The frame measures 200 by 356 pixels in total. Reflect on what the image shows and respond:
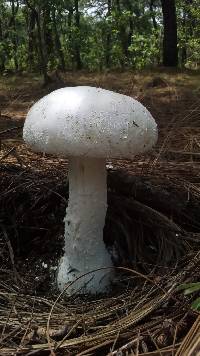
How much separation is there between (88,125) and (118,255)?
0.84 meters

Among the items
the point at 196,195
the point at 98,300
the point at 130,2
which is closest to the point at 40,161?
the point at 196,195

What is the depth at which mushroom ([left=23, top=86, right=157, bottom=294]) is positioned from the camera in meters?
1.66

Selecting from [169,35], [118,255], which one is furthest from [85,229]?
[169,35]

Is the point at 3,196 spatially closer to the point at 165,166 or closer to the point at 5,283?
the point at 5,283

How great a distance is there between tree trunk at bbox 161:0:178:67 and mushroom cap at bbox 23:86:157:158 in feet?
23.7

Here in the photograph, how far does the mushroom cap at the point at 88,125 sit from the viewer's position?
166 centimetres

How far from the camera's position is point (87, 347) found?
1.44 metres

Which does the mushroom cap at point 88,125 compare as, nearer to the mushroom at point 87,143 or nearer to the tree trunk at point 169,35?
the mushroom at point 87,143

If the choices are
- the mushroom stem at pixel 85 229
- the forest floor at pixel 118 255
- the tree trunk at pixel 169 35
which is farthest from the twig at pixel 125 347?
the tree trunk at pixel 169 35

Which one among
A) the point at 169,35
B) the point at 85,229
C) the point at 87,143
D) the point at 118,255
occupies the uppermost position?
the point at 169,35

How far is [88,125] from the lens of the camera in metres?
1.66

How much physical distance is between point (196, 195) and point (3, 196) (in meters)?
1.10

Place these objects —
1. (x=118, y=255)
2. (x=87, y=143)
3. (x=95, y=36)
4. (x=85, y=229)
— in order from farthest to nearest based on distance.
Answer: (x=95, y=36), (x=118, y=255), (x=85, y=229), (x=87, y=143)

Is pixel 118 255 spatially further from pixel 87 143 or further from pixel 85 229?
pixel 87 143
